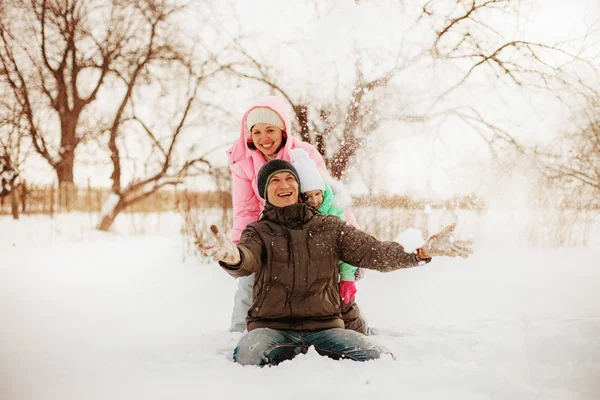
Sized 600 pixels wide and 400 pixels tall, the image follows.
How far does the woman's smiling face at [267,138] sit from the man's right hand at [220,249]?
0.86 metres

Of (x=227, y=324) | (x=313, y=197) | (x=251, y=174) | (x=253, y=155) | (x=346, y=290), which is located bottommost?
(x=227, y=324)

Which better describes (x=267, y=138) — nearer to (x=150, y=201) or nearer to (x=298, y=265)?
(x=298, y=265)

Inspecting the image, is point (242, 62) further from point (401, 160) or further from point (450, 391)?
point (450, 391)

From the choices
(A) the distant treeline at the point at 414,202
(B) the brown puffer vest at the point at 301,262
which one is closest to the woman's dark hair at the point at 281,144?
(B) the brown puffer vest at the point at 301,262

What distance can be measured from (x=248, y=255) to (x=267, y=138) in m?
0.82

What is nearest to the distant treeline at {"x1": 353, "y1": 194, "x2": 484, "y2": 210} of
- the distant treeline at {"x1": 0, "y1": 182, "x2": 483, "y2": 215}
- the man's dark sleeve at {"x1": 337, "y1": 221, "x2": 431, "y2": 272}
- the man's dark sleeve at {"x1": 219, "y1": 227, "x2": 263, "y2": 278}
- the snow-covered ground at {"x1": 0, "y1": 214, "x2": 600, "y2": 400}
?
the distant treeline at {"x1": 0, "y1": 182, "x2": 483, "y2": 215}

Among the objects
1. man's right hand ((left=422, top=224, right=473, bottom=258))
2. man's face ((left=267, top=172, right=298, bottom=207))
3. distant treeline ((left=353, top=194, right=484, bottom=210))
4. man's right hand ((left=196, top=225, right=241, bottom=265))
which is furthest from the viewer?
distant treeline ((left=353, top=194, right=484, bottom=210))

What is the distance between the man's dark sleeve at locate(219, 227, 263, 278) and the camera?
1.69 m

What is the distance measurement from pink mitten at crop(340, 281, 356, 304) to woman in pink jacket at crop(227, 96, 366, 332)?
1.60 ft

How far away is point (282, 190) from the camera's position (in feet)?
6.40

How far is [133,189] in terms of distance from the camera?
18.5 feet

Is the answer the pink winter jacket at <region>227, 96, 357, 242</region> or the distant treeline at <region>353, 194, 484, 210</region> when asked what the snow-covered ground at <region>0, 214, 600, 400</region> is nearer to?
the distant treeline at <region>353, 194, 484, 210</region>

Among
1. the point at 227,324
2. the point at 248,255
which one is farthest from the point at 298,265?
the point at 227,324

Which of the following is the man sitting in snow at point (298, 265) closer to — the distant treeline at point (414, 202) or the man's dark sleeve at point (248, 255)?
the man's dark sleeve at point (248, 255)
